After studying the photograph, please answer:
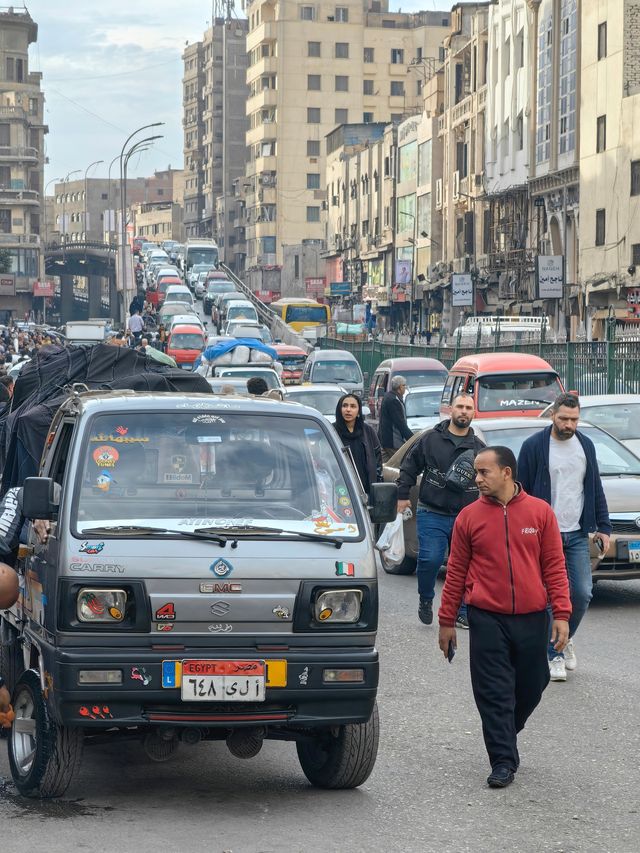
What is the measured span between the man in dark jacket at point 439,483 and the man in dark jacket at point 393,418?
8.85 meters

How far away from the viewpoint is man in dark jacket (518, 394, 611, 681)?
10047 millimetres

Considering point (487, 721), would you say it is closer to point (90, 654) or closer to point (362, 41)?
point (90, 654)

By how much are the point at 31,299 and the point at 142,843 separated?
138 meters

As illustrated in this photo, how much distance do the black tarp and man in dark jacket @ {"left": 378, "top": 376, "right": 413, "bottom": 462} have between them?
9873 mm

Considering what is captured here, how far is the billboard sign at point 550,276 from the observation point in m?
54.1

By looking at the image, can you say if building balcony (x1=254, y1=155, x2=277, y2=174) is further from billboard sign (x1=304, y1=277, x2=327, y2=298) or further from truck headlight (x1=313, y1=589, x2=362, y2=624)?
truck headlight (x1=313, y1=589, x2=362, y2=624)

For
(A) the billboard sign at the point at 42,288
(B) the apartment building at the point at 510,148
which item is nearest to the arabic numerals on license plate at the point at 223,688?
(B) the apartment building at the point at 510,148

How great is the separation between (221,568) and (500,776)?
1.72 metres

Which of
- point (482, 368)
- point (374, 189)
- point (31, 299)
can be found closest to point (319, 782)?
point (482, 368)

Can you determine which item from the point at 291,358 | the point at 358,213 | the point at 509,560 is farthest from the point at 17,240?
the point at 509,560

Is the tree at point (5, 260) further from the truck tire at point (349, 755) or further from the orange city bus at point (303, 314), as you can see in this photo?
the truck tire at point (349, 755)

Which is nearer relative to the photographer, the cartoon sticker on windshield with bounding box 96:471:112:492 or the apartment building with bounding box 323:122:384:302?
the cartoon sticker on windshield with bounding box 96:471:112:492

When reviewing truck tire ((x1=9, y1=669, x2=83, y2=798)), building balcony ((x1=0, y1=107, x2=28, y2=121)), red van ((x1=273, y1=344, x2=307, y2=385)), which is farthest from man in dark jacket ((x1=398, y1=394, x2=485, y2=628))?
building balcony ((x1=0, y1=107, x2=28, y2=121))

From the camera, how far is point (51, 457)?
27.2 feet
